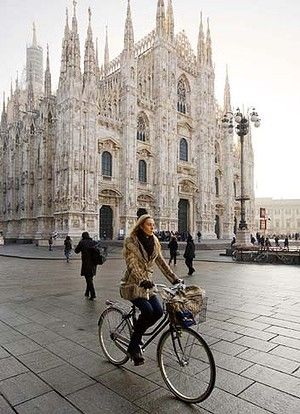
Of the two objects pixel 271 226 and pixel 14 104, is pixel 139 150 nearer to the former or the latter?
pixel 14 104

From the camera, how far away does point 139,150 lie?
108 feet

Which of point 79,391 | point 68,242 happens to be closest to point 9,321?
point 79,391

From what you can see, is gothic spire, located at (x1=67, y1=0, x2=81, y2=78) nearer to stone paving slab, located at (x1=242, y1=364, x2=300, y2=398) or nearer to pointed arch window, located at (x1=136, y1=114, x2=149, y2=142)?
pointed arch window, located at (x1=136, y1=114, x2=149, y2=142)

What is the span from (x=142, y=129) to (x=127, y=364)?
32.0m

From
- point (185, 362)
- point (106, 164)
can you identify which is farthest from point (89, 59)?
point (185, 362)

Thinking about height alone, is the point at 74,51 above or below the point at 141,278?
above

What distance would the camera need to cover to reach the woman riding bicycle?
313 centimetres

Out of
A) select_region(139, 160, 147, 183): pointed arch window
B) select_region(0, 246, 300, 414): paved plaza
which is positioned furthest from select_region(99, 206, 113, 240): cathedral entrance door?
select_region(0, 246, 300, 414): paved plaza

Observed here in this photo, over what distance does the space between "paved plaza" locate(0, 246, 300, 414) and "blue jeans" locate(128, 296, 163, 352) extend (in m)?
0.37

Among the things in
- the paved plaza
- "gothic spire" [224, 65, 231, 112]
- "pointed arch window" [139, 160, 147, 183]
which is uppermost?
"gothic spire" [224, 65, 231, 112]

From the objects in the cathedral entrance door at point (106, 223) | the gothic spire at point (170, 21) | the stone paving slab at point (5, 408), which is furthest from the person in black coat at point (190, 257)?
the gothic spire at point (170, 21)

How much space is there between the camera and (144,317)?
3.12m

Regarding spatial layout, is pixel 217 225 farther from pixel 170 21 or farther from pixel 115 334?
pixel 115 334

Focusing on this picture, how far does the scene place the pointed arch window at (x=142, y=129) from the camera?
3350 centimetres
